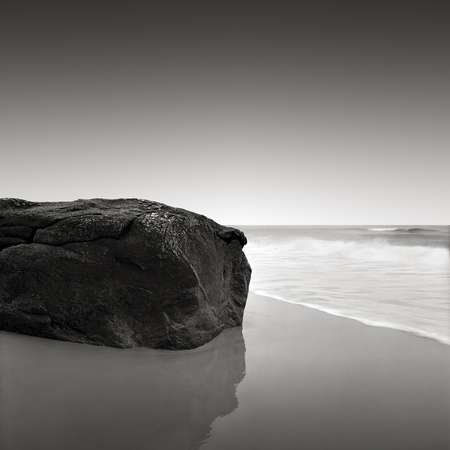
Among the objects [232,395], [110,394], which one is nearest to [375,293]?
[232,395]

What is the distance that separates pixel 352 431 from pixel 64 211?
315 cm

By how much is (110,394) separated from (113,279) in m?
1.13

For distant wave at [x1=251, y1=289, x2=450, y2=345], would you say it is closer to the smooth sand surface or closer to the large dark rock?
the smooth sand surface

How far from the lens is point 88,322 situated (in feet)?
10.8

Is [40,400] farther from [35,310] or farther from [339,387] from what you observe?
[339,387]

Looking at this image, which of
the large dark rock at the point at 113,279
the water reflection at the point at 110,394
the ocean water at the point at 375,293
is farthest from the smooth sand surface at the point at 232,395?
the ocean water at the point at 375,293

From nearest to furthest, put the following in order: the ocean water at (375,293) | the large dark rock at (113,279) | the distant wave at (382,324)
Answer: the large dark rock at (113,279) → the distant wave at (382,324) → the ocean water at (375,293)

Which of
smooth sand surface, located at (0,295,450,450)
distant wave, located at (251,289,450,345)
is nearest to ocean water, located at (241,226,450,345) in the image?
distant wave, located at (251,289,450,345)

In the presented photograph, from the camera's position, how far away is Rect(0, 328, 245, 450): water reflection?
1.88m

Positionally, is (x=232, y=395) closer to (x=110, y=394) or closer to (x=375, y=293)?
(x=110, y=394)

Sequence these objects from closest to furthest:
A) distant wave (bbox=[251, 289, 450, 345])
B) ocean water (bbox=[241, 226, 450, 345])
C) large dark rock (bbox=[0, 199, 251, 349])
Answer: large dark rock (bbox=[0, 199, 251, 349]) → distant wave (bbox=[251, 289, 450, 345]) → ocean water (bbox=[241, 226, 450, 345])

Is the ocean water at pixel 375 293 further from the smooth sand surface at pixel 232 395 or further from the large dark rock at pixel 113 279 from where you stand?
the large dark rock at pixel 113 279

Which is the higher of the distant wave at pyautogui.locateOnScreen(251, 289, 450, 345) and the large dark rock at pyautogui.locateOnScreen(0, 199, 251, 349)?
the large dark rock at pyautogui.locateOnScreen(0, 199, 251, 349)

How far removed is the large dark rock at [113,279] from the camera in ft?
10.7
